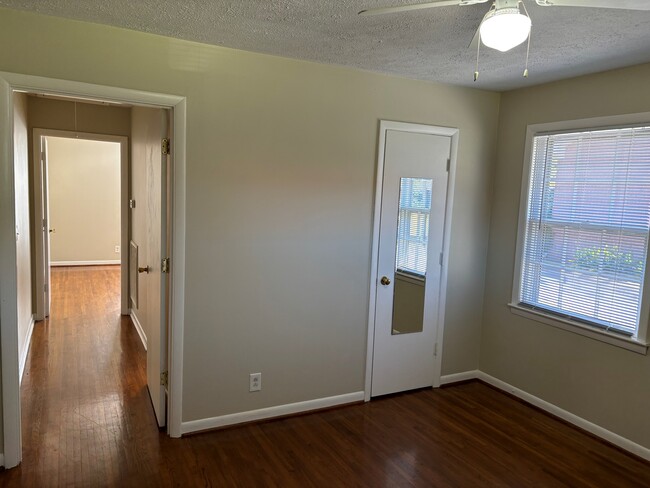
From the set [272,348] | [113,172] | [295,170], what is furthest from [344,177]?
[113,172]

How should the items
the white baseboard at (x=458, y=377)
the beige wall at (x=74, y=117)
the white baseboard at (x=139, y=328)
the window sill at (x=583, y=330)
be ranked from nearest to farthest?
the window sill at (x=583, y=330)
the white baseboard at (x=458, y=377)
the white baseboard at (x=139, y=328)
the beige wall at (x=74, y=117)

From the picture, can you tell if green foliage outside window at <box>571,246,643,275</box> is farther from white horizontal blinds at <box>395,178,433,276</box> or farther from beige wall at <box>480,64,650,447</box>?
white horizontal blinds at <box>395,178,433,276</box>

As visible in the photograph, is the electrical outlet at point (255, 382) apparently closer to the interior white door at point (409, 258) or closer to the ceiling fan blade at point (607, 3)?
the interior white door at point (409, 258)

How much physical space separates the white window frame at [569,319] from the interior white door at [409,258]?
1.98 ft

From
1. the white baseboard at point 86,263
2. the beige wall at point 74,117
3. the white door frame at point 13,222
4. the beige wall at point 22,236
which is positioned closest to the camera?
the white door frame at point 13,222

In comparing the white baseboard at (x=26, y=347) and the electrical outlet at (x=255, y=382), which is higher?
the electrical outlet at (x=255, y=382)

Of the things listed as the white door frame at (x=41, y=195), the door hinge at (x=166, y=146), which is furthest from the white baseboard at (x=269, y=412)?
the white door frame at (x=41, y=195)

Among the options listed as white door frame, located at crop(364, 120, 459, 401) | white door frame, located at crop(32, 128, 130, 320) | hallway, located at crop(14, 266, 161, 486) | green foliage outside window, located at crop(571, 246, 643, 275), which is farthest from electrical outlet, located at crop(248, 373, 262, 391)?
white door frame, located at crop(32, 128, 130, 320)

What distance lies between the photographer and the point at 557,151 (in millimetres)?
3328

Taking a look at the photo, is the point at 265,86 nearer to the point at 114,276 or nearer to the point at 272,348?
the point at 272,348

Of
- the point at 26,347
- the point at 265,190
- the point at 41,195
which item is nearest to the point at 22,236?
the point at 26,347

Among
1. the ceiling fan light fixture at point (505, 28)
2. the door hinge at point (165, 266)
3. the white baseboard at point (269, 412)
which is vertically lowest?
the white baseboard at point (269, 412)

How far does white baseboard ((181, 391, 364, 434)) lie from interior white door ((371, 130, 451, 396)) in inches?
10.2

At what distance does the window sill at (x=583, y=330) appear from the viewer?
2850 mm
